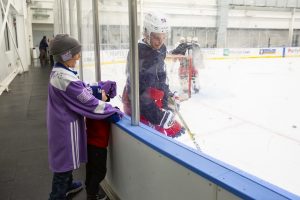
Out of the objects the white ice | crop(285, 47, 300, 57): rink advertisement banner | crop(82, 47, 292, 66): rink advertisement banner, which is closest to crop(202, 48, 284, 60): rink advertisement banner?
crop(82, 47, 292, 66): rink advertisement banner

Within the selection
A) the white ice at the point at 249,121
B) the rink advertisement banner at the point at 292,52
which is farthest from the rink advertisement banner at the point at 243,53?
the white ice at the point at 249,121

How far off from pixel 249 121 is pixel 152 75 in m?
2.89

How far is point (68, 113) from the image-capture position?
1.46 meters

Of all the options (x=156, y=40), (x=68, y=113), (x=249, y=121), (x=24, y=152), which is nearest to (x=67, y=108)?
(x=68, y=113)

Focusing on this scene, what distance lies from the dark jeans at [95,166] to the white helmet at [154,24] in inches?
26.5

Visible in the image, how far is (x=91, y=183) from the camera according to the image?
5.39 feet

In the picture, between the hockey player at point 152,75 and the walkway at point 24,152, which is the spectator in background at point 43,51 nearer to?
the walkway at point 24,152

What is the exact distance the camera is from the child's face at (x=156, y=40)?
150cm

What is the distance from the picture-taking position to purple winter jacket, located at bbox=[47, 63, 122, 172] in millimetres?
1400

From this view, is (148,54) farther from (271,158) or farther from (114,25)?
(271,158)

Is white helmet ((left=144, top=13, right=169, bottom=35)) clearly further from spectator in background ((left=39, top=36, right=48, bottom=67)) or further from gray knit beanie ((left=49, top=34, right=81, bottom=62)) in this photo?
spectator in background ((left=39, top=36, right=48, bottom=67))

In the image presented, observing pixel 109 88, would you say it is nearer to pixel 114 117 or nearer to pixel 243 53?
pixel 114 117

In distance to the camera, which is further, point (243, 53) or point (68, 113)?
point (243, 53)

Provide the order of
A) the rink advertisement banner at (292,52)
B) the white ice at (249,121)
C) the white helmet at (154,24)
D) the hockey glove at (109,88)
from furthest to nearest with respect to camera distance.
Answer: the rink advertisement banner at (292,52) → the white ice at (249,121) → the hockey glove at (109,88) → the white helmet at (154,24)
